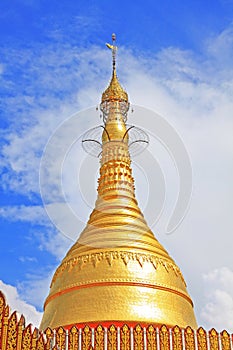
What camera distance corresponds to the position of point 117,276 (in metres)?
19.1

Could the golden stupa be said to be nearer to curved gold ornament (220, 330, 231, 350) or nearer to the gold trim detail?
the gold trim detail

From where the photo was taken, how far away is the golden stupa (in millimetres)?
18391

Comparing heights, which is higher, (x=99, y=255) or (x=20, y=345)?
(x=99, y=255)

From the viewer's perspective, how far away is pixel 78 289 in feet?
63.0

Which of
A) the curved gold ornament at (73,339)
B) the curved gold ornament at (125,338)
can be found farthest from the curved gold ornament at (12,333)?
the curved gold ornament at (125,338)

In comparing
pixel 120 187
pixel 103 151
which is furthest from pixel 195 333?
pixel 103 151

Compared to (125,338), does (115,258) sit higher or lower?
higher

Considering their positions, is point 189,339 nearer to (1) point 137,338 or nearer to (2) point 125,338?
(1) point 137,338

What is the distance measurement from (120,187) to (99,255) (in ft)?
12.7

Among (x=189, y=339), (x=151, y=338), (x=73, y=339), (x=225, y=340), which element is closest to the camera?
(x=73, y=339)

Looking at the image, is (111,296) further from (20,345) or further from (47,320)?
(20,345)

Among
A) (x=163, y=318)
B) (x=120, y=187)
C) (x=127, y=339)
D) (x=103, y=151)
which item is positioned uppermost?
(x=103, y=151)

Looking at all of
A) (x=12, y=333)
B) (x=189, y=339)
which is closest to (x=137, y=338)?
(x=189, y=339)

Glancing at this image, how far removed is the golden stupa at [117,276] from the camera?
60.3ft
